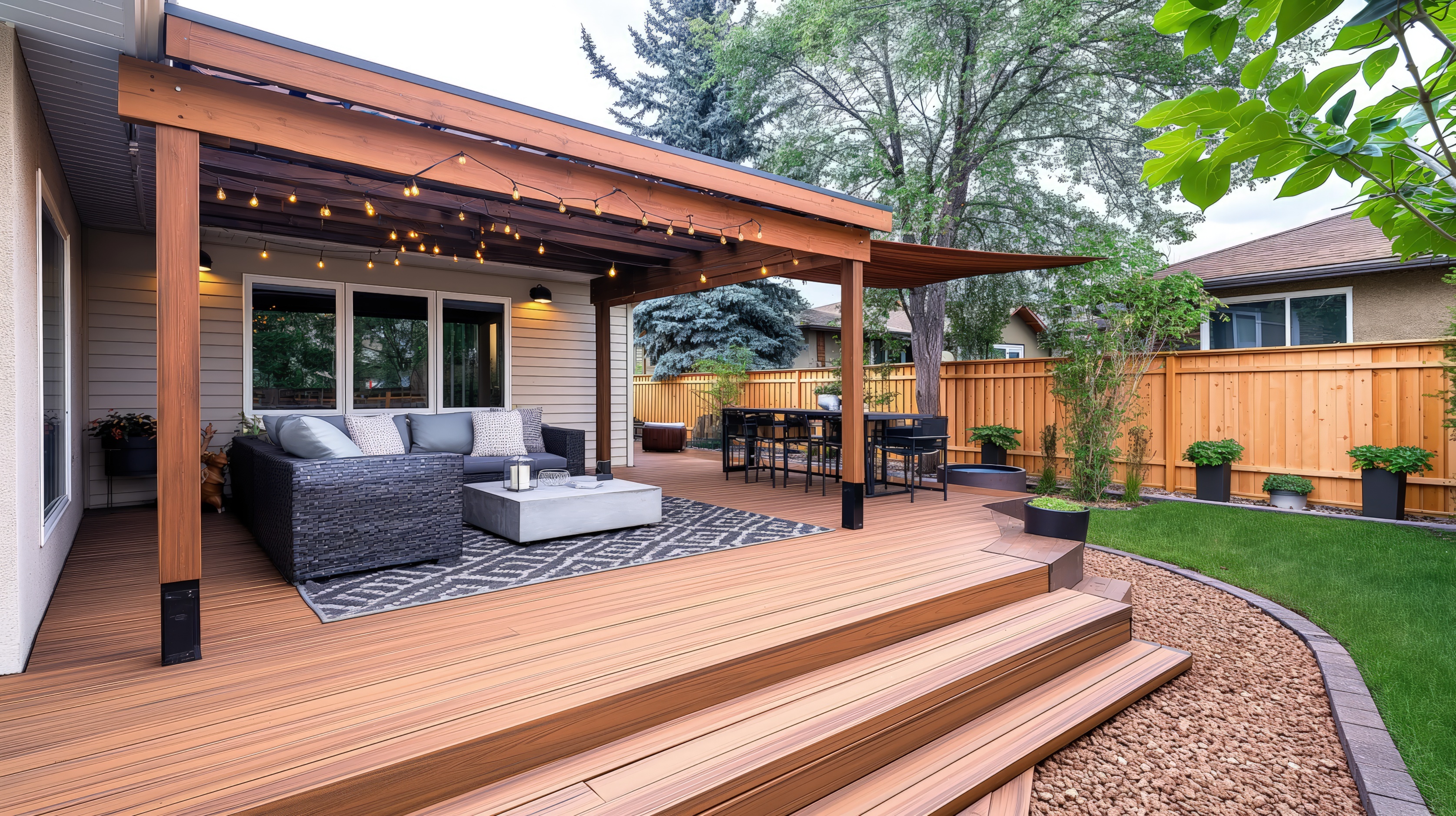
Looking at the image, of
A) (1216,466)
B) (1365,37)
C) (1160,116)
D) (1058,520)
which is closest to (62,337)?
(1160,116)

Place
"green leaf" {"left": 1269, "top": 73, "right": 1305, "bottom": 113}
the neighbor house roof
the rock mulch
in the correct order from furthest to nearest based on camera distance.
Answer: the neighbor house roof → the rock mulch → "green leaf" {"left": 1269, "top": 73, "right": 1305, "bottom": 113}

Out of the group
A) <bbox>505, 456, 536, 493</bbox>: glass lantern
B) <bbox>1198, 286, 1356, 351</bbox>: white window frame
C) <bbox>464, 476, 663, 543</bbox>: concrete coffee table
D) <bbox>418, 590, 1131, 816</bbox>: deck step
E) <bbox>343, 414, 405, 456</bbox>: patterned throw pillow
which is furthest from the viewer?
<bbox>1198, 286, 1356, 351</bbox>: white window frame

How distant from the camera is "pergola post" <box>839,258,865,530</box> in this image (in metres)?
5.04

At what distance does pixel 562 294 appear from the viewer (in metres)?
8.54

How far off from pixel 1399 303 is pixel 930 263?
691 centimetres

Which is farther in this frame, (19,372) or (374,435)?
(374,435)

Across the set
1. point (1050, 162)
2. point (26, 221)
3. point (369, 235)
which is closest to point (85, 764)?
point (26, 221)

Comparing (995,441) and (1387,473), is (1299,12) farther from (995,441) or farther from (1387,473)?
(995,441)

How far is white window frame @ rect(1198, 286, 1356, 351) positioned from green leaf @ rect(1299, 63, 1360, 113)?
875 centimetres

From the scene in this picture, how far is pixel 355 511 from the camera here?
3693 mm

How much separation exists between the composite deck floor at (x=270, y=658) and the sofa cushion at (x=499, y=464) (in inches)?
65.6

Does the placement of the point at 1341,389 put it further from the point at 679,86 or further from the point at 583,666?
the point at 679,86

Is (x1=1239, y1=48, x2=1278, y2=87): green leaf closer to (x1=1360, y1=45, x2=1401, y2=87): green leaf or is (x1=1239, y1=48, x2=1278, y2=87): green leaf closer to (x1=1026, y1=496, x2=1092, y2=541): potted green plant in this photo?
(x1=1360, y1=45, x2=1401, y2=87): green leaf

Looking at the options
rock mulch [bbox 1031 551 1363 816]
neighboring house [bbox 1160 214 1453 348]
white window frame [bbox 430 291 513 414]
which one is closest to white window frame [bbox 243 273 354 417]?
white window frame [bbox 430 291 513 414]
